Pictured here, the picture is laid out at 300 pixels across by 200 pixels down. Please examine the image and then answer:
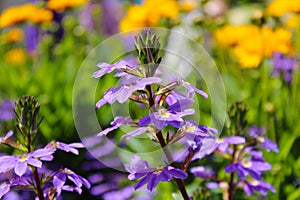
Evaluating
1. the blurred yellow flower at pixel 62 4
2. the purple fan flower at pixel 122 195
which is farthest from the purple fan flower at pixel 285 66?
the blurred yellow flower at pixel 62 4

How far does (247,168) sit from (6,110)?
1.19 metres

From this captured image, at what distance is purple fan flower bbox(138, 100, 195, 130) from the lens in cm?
70

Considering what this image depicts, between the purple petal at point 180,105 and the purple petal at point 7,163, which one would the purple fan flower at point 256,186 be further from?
the purple petal at point 7,163

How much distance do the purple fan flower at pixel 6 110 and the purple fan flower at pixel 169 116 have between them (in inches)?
46.8

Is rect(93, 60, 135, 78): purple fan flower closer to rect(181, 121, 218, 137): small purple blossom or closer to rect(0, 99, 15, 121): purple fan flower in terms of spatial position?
rect(181, 121, 218, 137): small purple blossom

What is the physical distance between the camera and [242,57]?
203 cm

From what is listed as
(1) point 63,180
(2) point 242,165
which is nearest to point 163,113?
(1) point 63,180

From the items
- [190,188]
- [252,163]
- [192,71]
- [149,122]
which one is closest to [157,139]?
[149,122]

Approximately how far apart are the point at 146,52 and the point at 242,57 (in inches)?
52.4

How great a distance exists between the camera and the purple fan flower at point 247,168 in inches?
35.3

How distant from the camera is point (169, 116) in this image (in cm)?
70

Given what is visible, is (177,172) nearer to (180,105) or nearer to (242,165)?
(180,105)

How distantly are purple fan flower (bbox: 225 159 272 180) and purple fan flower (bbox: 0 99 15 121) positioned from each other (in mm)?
1076

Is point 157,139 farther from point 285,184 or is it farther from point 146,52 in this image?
point 285,184
